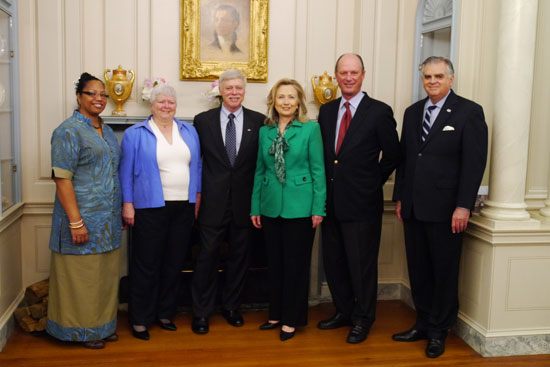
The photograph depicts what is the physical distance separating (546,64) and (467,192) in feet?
3.68

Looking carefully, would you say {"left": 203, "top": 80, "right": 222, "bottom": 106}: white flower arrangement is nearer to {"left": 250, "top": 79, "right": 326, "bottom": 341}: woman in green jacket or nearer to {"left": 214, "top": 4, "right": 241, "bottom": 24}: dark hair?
{"left": 214, "top": 4, "right": 241, "bottom": 24}: dark hair

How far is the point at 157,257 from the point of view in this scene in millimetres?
3701

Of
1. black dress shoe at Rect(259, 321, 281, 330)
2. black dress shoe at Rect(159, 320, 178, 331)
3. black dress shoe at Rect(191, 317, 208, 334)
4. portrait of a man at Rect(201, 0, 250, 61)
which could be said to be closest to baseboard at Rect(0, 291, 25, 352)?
black dress shoe at Rect(159, 320, 178, 331)

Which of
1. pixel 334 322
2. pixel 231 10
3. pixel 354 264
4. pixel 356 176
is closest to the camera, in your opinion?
pixel 356 176

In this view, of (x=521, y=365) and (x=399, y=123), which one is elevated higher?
(x=399, y=123)

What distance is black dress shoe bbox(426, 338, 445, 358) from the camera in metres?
3.52

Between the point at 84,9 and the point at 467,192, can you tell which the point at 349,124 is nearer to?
the point at 467,192

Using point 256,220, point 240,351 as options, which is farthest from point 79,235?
point 240,351

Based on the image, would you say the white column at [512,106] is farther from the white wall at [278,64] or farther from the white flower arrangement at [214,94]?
the white flower arrangement at [214,94]

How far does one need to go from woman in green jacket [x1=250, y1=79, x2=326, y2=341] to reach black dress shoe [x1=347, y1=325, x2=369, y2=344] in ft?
1.06

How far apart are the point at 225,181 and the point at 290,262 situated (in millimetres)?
644

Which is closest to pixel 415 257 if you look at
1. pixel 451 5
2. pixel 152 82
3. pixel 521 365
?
pixel 521 365

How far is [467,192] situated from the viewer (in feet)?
10.9

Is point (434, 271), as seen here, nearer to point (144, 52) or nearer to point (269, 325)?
point (269, 325)
